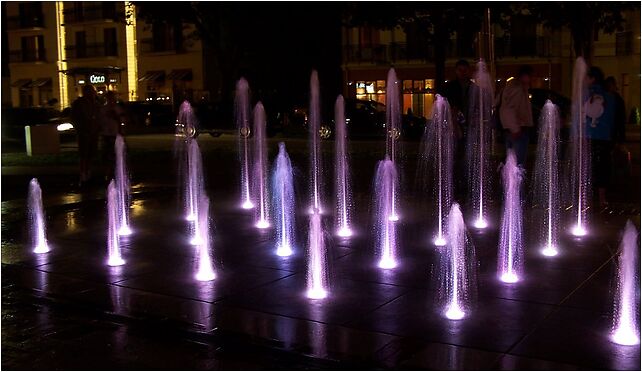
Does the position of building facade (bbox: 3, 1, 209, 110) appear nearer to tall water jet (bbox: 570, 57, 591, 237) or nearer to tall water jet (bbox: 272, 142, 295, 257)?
tall water jet (bbox: 272, 142, 295, 257)

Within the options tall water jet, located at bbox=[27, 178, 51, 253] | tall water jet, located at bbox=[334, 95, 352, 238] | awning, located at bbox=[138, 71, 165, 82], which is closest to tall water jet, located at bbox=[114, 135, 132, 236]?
tall water jet, located at bbox=[27, 178, 51, 253]

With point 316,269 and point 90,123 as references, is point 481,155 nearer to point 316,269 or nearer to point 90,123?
point 90,123

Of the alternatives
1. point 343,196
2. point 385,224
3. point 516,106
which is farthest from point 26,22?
point 385,224

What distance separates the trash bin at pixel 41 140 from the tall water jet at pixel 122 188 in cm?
525

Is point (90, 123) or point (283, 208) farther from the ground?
point (90, 123)

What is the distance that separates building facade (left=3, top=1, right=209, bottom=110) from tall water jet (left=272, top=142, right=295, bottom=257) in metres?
34.2

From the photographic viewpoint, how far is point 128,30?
5272cm

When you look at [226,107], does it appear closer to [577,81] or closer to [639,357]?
[577,81]

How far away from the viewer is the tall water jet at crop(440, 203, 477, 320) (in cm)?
554

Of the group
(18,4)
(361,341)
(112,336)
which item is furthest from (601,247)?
(18,4)

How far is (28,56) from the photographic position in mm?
57094

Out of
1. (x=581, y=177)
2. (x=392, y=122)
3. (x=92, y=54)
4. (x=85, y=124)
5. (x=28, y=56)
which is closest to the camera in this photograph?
(x=581, y=177)

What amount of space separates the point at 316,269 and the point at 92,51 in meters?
51.6

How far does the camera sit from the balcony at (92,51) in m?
53.7
